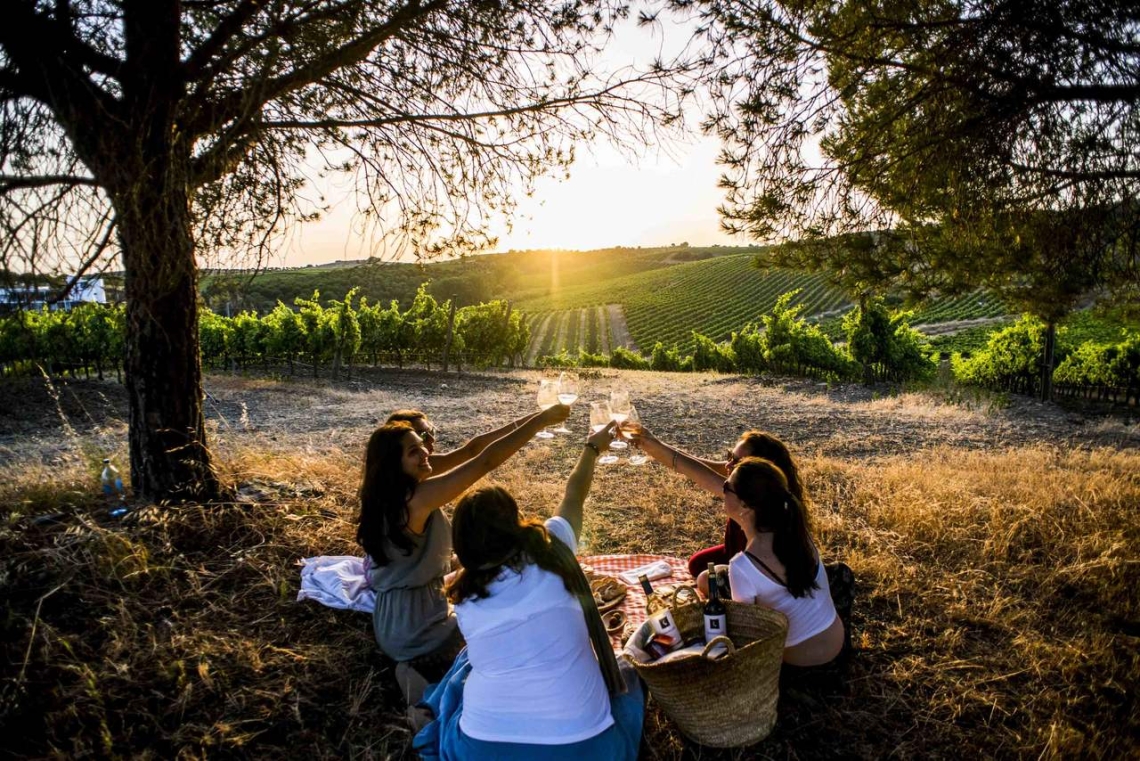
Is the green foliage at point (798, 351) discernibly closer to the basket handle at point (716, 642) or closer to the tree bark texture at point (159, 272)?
the tree bark texture at point (159, 272)

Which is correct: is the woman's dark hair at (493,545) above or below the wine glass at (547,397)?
below

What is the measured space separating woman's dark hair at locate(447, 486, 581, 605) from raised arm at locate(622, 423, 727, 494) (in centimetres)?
95

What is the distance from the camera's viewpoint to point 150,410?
12.8ft

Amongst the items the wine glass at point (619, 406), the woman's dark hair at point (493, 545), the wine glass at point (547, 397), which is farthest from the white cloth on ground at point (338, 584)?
the wine glass at point (619, 406)

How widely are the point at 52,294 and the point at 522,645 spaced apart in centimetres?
281

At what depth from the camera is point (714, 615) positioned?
2.48 m

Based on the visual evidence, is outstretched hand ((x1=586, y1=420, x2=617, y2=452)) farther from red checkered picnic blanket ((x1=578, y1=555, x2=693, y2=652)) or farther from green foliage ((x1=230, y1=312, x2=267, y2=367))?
green foliage ((x1=230, y1=312, x2=267, y2=367))

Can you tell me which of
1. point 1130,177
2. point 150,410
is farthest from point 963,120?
point 150,410

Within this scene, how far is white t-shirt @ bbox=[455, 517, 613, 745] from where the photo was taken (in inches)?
79.6

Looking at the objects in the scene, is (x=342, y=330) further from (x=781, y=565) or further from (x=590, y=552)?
(x=781, y=565)

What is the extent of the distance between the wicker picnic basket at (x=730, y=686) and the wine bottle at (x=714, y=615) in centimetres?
9

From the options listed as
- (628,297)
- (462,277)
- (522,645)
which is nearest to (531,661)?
(522,645)

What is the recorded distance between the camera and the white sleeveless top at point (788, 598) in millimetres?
2551

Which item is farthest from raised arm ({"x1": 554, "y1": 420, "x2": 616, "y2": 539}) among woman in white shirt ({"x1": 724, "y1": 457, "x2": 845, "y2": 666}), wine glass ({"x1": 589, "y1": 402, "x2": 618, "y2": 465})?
woman in white shirt ({"x1": 724, "y1": 457, "x2": 845, "y2": 666})
